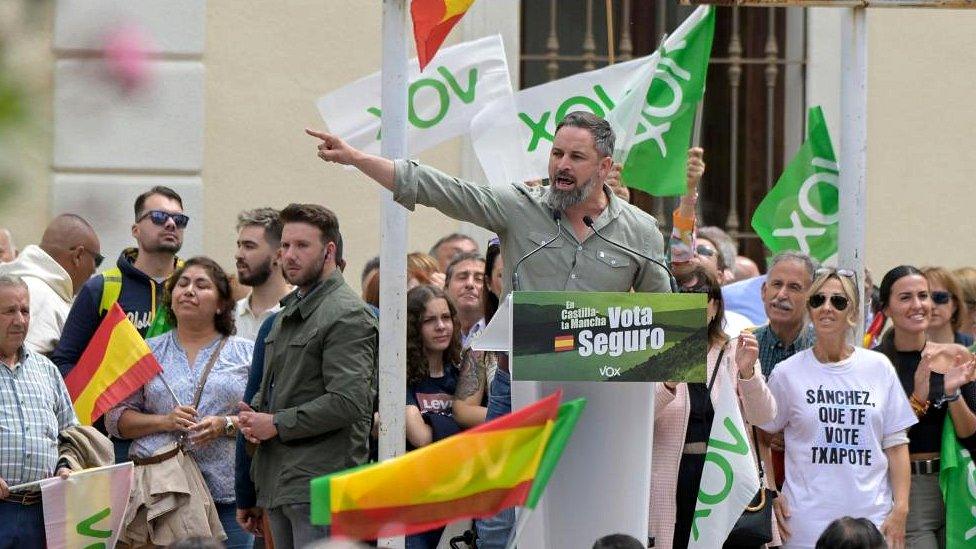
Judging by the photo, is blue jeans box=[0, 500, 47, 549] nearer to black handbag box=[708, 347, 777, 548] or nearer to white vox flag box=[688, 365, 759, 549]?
white vox flag box=[688, 365, 759, 549]

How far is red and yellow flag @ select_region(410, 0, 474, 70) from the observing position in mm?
5352

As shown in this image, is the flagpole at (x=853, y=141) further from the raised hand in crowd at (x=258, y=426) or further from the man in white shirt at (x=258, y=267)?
the raised hand in crowd at (x=258, y=426)

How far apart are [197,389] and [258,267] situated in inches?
36.0

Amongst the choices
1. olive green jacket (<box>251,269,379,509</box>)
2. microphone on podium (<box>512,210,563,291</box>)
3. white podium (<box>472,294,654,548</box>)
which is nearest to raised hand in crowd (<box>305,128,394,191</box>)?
microphone on podium (<box>512,210,563,291</box>)

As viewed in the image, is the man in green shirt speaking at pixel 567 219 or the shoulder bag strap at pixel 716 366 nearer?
the man in green shirt speaking at pixel 567 219

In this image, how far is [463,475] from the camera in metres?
3.71

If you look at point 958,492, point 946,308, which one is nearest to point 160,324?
point 958,492

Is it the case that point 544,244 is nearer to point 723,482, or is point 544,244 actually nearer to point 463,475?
point 463,475

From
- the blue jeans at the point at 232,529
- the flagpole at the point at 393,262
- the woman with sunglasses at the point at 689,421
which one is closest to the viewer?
the flagpole at the point at 393,262

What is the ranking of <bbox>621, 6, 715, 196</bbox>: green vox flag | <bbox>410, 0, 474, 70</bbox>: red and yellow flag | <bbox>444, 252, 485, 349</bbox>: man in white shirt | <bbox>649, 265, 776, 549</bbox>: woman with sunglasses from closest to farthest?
1. <bbox>410, 0, 474, 70</bbox>: red and yellow flag
2. <bbox>649, 265, 776, 549</bbox>: woman with sunglasses
3. <bbox>444, 252, 485, 349</bbox>: man in white shirt
4. <bbox>621, 6, 715, 196</bbox>: green vox flag

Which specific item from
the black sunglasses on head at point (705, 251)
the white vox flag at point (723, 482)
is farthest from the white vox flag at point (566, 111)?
the white vox flag at point (723, 482)

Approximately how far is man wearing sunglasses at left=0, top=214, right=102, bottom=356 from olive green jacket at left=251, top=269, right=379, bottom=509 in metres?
1.61

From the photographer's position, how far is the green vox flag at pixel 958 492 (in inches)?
246

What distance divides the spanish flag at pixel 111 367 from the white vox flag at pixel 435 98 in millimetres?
1171
